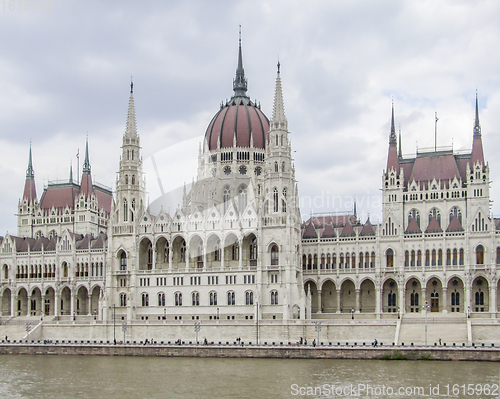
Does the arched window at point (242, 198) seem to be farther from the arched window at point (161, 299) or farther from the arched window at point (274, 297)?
the arched window at point (274, 297)

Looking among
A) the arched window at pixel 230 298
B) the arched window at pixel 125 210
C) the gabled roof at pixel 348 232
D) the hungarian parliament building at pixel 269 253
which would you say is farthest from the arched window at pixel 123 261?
the gabled roof at pixel 348 232

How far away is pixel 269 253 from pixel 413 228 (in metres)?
20.1

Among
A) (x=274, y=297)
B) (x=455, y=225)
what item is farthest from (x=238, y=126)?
→ (x=455, y=225)

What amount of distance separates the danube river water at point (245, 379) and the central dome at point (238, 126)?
1915 inches

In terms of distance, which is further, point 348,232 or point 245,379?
point 348,232

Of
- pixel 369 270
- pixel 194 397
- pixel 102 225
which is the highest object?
pixel 102 225

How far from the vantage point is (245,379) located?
216ft

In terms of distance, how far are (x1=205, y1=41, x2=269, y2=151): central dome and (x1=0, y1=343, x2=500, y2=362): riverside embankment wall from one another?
44.6m

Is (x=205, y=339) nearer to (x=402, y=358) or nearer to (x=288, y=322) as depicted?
(x=288, y=322)

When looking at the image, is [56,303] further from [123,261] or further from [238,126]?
[238,126]

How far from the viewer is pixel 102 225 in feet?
→ 445

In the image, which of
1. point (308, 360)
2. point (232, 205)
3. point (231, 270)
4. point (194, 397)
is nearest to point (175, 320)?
point (231, 270)

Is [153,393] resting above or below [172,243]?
below

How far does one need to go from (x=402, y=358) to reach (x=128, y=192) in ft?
161
